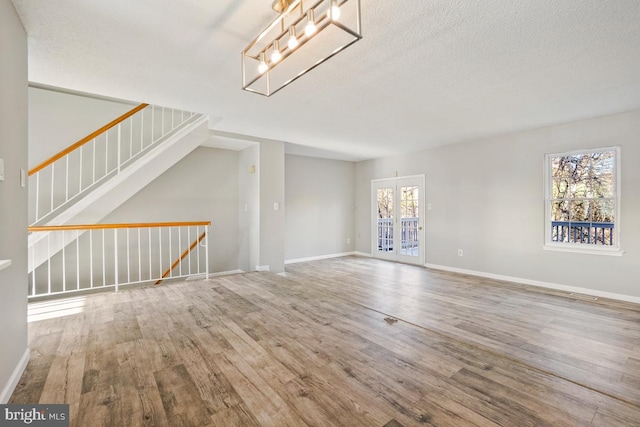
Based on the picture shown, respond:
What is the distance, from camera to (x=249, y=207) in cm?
563

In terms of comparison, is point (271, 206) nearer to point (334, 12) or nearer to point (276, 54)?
point (276, 54)

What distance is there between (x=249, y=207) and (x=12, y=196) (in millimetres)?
3822

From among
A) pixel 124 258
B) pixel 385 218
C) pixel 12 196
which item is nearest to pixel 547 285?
pixel 385 218

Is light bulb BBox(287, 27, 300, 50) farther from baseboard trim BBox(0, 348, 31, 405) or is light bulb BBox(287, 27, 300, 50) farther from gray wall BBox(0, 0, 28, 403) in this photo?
baseboard trim BBox(0, 348, 31, 405)

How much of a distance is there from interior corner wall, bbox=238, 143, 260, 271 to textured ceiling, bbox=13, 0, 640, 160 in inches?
53.7

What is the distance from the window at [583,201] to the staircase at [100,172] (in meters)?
5.69

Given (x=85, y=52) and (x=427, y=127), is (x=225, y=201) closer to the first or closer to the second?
(x=85, y=52)

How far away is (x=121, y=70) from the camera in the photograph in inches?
106

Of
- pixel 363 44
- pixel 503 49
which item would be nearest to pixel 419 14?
pixel 363 44

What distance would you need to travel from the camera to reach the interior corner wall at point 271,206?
5.30 metres

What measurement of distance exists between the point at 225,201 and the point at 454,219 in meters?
4.69

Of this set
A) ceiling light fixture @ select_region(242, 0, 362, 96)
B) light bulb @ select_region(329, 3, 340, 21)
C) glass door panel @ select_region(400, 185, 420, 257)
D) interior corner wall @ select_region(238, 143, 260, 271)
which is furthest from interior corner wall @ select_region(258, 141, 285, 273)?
light bulb @ select_region(329, 3, 340, 21)

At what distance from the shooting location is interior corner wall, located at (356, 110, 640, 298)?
3.81 m

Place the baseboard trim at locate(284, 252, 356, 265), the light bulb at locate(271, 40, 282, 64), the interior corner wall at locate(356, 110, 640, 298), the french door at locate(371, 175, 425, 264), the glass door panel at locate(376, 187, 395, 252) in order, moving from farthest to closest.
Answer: the glass door panel at locate(376, 187, 395, 252), the baseboard trim at locate(284, 252, 356, 265), the french door at locate(371, 175, 425, 264), the interior corner wall at locate(356, 110, 640, 298), the light bulb at locate(271, 40, 282, 64)
